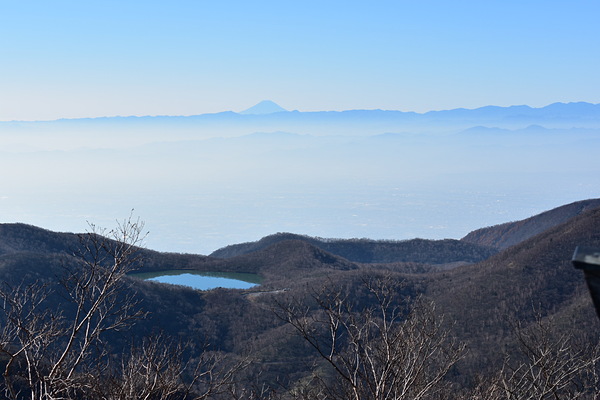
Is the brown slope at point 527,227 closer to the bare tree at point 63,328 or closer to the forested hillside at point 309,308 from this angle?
the forested hillside at point 309,308

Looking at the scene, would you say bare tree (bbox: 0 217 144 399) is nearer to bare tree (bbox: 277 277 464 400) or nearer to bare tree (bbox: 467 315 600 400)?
bare tree (bbox: 277 277 464 400)

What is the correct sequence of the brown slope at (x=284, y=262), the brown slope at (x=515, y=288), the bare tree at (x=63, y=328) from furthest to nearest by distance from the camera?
the brown slope at (x=284, y=262) → the brown slope at (x=515, y=288) → the bare tree at (x=63, y=328)

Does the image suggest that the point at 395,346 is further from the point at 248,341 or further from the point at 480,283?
the point at 480,283

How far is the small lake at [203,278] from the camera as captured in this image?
56250 millimetres

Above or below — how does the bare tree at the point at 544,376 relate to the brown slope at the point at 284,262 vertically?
above

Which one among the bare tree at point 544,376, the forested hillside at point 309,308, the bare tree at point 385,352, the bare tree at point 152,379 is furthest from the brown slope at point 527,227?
the bare tree at point 152,379

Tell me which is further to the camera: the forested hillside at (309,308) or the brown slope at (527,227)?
the brown slope at (527,227)

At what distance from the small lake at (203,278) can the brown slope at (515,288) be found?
18330 millimetres

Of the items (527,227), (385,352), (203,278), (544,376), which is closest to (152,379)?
(385,352)

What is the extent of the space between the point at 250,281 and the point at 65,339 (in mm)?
26459

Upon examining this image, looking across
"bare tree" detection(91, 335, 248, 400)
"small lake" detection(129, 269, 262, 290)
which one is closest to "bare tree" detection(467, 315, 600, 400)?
"bare tree" detection(91, 335, 248, 400)

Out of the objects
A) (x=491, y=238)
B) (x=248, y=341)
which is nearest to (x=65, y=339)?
(x=248, y=341)

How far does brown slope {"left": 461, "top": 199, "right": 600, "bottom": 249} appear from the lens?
92438 millimetres

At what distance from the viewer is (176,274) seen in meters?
60.9
